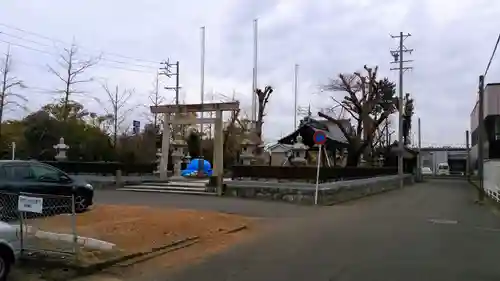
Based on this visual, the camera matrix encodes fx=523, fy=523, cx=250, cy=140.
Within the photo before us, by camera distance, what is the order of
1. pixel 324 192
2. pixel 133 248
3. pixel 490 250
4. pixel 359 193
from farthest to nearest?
pixel 359 193 < pixel 324 192 < pixel 490 250 < pixel 133 248

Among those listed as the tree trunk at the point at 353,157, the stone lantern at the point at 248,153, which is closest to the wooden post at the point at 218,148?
the stone lantern at the point at 248,153

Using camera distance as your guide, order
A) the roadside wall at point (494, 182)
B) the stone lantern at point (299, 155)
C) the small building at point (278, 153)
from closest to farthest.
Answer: the roadside wall at point (494, 182) → the stone lantern at point (299, 155) → the small building at point (278, 153)

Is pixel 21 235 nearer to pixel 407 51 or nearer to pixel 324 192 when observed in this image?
pixel 324 192

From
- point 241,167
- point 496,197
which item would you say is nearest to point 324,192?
point 241,167

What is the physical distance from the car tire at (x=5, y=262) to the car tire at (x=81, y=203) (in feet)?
25.4

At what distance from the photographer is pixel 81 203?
1496 cm

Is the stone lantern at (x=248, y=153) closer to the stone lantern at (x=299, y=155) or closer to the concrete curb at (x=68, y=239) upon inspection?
the stone lantern at (x=299, y=155)

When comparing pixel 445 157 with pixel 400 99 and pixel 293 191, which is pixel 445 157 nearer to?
pixel 400 99

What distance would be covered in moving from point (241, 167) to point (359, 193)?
707 cm

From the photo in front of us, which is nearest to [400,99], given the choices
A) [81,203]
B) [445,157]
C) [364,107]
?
[364,107]

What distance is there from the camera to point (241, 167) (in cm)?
2484

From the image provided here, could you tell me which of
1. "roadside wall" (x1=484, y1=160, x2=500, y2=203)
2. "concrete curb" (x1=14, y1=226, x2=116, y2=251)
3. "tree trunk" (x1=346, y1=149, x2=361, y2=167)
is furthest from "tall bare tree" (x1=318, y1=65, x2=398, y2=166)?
"concrete curb" (x1=14, y1=226, x2=116, y2=251)

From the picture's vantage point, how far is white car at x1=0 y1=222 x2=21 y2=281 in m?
6.91

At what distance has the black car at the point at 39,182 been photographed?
13.6m
